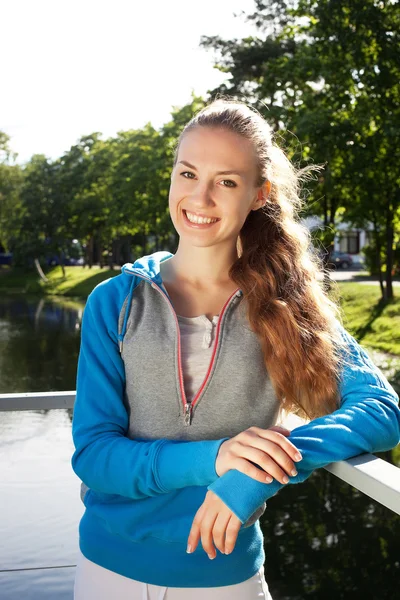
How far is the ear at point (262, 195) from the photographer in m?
2.03

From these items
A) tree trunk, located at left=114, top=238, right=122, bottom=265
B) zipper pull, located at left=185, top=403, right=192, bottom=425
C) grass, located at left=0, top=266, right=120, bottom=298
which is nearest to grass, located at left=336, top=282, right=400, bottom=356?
zipper pull, located at left=185, top=403, right=192, bottom=425

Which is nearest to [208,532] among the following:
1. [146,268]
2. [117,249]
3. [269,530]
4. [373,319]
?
[146,268]

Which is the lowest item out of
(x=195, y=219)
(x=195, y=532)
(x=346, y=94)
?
(x=195, y=532)

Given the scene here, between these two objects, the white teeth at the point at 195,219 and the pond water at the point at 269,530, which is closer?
the white teeth at the point at 195,219

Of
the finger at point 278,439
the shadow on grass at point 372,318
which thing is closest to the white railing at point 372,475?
the finger at point 278,439

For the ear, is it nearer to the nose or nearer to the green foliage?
the nose

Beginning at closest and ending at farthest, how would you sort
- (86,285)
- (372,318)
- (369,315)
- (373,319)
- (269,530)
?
(269,530)
(373,319)
(372,318)
(369,315)
(86,285)

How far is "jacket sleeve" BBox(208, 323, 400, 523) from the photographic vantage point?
1.61 meters

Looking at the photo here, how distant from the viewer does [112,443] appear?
1.73 metres

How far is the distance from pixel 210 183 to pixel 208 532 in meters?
0.76

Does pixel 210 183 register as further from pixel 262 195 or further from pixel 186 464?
pixel 186 464

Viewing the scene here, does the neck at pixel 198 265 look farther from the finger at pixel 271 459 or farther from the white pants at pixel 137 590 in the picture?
the white pants at pixel 137 590

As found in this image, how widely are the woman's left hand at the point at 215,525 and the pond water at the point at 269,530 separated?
765 millimetres

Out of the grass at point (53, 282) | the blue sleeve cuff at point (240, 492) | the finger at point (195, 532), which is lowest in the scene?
the grass at point (53, 282)
